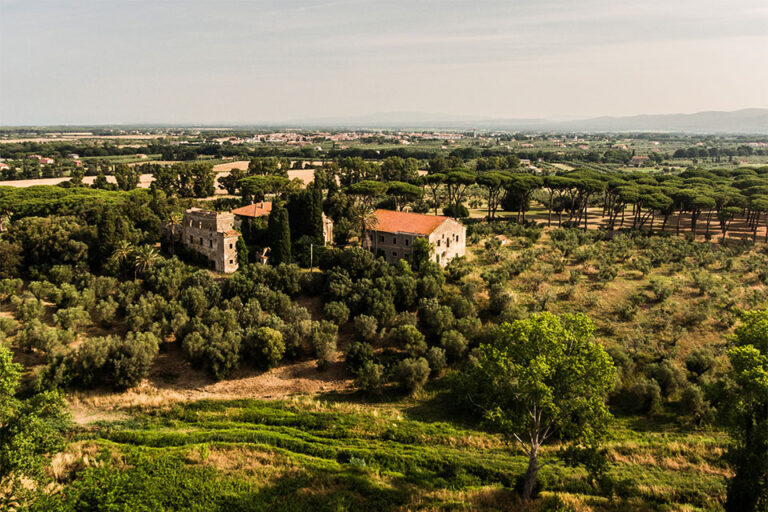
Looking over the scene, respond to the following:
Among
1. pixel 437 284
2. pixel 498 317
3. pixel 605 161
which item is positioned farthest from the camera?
pixel 605 161

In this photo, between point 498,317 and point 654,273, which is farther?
point 654,273

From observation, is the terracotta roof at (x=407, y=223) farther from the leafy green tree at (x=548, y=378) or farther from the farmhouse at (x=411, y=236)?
the leafy green tree at (x=548, y=378)

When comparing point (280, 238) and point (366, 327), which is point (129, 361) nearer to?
point (366, 327)

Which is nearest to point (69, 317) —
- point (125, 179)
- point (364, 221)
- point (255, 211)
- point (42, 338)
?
point (42, 338)

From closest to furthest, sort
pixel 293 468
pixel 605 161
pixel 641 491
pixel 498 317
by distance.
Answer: pixel 641 491 → pixel 293 468 → pixel 498 317 → pixel 605 161

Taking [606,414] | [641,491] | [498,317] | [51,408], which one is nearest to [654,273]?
[498,317]

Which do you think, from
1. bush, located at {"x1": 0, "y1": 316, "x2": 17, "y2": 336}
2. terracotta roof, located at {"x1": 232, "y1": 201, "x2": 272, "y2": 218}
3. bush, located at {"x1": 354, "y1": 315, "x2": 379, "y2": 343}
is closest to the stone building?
terracotta roof, located at {"x1": 232, "y1": 201, "x2": 272, "y2": 218}

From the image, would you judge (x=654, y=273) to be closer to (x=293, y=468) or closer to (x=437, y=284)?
(x=437, y=284)
